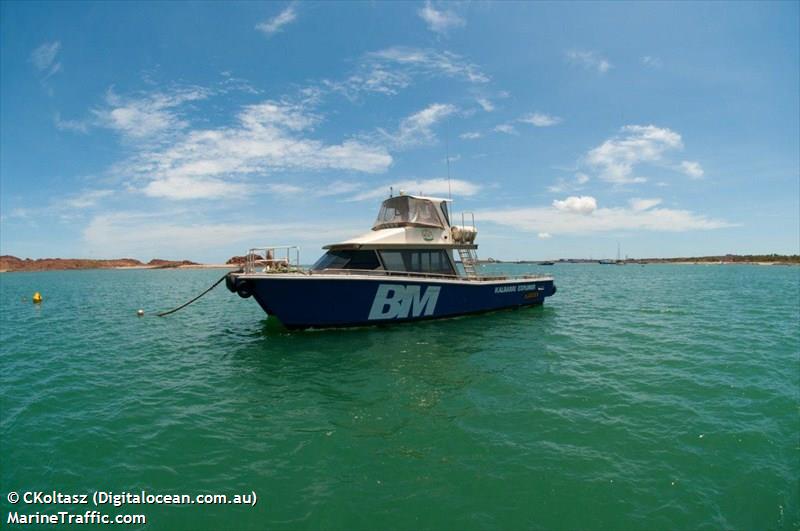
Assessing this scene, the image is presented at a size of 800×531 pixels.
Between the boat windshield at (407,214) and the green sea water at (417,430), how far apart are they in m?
6.29

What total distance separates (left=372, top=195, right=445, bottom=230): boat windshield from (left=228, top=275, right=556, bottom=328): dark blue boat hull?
324cm

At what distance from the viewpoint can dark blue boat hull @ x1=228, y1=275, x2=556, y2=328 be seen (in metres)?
13.7

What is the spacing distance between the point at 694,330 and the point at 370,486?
1662 centimetres

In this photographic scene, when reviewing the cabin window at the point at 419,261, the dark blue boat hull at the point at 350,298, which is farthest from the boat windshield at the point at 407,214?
the dark blue boat hull at the point at 350,298

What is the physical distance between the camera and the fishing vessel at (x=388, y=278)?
13945mm

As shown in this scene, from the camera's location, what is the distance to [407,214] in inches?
704

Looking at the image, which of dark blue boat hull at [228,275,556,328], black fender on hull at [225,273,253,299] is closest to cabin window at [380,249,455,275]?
dark blue boat hull at [228,275,556,328]

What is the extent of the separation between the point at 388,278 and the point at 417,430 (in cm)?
848

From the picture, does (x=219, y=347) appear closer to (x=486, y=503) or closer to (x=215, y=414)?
(x=215, y=414)

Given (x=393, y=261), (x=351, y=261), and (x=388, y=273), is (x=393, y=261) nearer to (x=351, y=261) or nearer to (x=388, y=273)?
(x=388, y=273)

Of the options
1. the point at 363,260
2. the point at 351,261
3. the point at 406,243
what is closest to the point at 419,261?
the point at 406,243

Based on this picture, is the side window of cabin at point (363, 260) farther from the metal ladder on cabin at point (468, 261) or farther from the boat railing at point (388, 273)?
the metal ladder on cabin at point (468, 261)

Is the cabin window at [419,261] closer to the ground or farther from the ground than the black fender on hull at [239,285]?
farther from the ground

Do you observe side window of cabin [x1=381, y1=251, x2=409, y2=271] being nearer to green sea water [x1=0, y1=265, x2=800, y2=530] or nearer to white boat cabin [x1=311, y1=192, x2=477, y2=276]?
white boat cabin [x1=311, y1=192, x2=477, y2=276]
